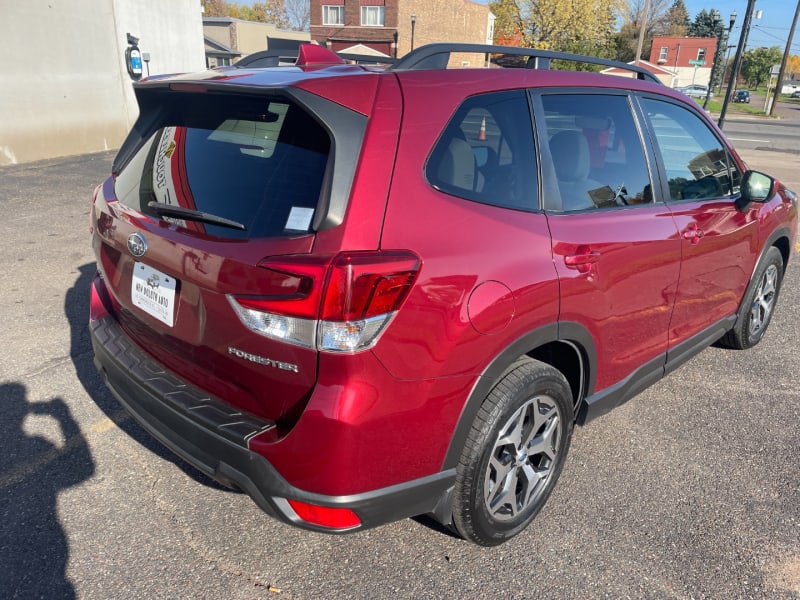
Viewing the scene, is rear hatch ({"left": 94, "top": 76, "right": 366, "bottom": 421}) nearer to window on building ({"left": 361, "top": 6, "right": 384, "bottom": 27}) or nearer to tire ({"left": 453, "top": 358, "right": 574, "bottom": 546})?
tire ({"left": 453, "top": 358, "right": 574, "bottom": 546})

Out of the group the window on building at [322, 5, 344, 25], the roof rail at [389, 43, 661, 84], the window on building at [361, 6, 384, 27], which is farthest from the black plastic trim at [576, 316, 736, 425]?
the window on building at [322, 5, 344, 25]

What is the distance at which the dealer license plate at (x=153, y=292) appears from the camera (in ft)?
7.37

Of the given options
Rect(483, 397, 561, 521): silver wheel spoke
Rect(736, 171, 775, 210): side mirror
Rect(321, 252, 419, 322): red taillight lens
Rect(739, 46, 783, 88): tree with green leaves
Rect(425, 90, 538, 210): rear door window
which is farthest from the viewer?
Rect(739, 46, 783, 88): tree with green leaves

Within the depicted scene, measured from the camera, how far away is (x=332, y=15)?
162 feet

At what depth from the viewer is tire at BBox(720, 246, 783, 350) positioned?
163 inches

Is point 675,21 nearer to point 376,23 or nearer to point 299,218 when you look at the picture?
point 376,23

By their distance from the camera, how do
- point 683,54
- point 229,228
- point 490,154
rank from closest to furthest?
point 229,228 < point 490,154 < point 683,54

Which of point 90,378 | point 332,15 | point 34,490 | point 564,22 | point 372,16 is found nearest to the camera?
point 34,490

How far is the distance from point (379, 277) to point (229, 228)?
21.9 inches

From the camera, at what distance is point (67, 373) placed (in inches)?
147

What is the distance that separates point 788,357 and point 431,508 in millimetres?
3547

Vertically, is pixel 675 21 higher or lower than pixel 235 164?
higher

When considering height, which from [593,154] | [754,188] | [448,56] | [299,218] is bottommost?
[754,188]

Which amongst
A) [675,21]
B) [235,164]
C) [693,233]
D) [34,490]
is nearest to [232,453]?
[235,164]
